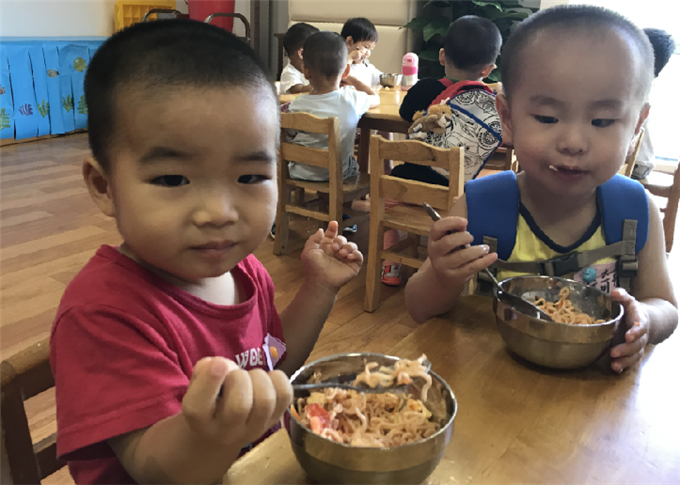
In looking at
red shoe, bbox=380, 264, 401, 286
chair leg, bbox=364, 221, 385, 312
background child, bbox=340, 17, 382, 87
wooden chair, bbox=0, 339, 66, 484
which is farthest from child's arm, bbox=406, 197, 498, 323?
background child, bbox=340, 17, 382, 87

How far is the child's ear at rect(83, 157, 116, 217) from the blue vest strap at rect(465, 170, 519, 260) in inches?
27.0

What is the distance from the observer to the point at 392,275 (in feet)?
9.16

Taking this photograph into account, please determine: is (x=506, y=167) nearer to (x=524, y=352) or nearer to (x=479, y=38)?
(x=479, y=38)

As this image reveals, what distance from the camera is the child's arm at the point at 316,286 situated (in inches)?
36.6

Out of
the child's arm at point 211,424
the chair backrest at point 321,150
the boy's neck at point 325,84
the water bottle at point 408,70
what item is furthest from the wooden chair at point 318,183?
the child's arm at point 211,424

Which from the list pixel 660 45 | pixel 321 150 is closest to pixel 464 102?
pixel 321 150

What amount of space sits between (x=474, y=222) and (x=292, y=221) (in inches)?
105

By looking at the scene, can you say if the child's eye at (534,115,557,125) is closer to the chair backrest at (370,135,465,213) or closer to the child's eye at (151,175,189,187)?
the child's eye at (151,175,189,187)

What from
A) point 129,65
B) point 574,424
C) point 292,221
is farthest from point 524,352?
point 292,221

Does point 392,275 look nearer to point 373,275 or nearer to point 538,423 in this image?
point 373,275

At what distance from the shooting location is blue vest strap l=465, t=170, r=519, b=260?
1054 millimetres

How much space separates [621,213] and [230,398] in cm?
89

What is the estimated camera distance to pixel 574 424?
67cm

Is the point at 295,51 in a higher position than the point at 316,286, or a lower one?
higher
